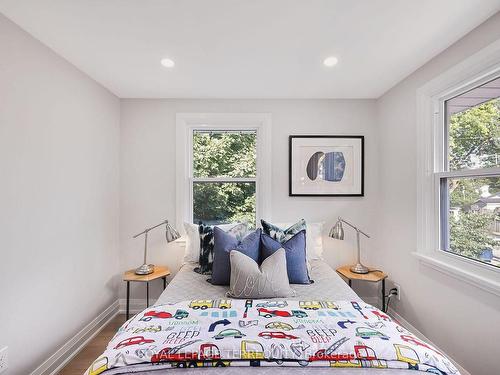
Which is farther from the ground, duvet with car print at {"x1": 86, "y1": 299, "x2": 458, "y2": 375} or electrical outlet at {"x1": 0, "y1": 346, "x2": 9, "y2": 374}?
duvet with car print at {"x1": 86, "y1": 299, "x2": 458, "y2": 375}

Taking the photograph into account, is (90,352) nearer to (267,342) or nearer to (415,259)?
(267,342)

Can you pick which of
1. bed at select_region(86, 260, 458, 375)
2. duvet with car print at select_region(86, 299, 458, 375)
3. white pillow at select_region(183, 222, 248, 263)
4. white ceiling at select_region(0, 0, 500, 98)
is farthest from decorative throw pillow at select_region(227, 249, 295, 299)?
white ceiling at select_region(0, 0, 500, 98)

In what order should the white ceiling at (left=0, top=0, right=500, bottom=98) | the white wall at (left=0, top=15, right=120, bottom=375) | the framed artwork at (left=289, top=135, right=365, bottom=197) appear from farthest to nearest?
the framed artwork at (left=289, top=135, right=365, bottom=197), the white wall at (left=0, top=15, right=120, bottom=375), the white ceiling at (left=0, top=0, right=500, bottom=98)

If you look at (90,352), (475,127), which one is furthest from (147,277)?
(475,127)

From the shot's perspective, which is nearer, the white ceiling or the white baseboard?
the white ceiling

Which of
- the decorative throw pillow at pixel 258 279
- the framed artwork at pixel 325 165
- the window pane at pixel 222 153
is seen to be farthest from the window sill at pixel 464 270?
the window pane at pixel 222 153

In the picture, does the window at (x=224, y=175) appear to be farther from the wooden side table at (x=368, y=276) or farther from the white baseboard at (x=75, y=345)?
the white baseboard at (x=75, y=345)

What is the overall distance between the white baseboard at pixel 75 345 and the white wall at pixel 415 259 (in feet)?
9.35

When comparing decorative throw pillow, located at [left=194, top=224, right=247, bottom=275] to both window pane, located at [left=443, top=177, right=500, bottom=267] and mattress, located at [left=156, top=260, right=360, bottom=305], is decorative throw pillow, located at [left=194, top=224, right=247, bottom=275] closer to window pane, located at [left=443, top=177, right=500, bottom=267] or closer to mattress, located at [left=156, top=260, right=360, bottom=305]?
mattress, located at [left=156, top=260, right=360, bottom=305]

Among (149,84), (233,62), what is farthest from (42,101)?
(233,62)

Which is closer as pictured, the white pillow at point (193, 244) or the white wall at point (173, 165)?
the white pillow at point (193, 244)

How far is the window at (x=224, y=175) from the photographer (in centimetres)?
305

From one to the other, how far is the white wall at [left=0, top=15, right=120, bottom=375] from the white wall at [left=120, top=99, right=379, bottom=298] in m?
0.27

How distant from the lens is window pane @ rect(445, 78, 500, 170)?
1.73 metres
